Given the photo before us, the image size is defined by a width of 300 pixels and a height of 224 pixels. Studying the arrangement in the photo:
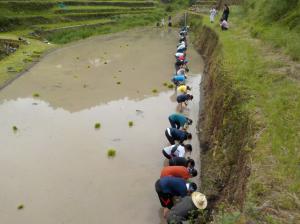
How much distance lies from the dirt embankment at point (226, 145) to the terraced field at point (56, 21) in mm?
13870

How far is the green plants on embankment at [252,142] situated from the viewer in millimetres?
5785

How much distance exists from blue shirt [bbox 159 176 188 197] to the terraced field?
15.7m

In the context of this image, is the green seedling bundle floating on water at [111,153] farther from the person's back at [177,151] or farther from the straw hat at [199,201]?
the straw hat at [199,201]

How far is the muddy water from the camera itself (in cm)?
894

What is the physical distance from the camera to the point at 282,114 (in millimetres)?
8312

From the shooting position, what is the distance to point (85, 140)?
1245 cm

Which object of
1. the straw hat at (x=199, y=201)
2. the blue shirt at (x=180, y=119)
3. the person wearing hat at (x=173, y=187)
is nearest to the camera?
the straw hat at (x=199, y=201)

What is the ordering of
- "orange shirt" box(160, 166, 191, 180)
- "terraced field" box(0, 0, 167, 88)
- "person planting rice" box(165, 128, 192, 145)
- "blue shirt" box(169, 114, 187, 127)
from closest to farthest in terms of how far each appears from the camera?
"orange shirt" box(160, 166, 191, 180) < "person planting rice" box(165, 128, 192, 145) < "blue shirt" box(169, 114, 187, 127) < "terraced field" box(0, 0, 167, 88)

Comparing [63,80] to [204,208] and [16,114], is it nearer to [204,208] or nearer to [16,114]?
[16,114]

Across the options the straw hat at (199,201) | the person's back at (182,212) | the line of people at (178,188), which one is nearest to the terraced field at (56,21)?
the line of people at (178,188)

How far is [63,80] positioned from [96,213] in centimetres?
1204

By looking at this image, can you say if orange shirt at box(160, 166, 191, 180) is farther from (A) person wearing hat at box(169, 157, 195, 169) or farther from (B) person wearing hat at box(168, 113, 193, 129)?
(B) person wearing hat at box(168, 113, 193, 129)

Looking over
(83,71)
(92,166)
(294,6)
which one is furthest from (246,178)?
(83,71)

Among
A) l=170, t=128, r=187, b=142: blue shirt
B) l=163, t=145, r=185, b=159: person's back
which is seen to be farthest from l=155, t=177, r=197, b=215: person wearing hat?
l=170, t=128, r=187, b=142: blue shirt
